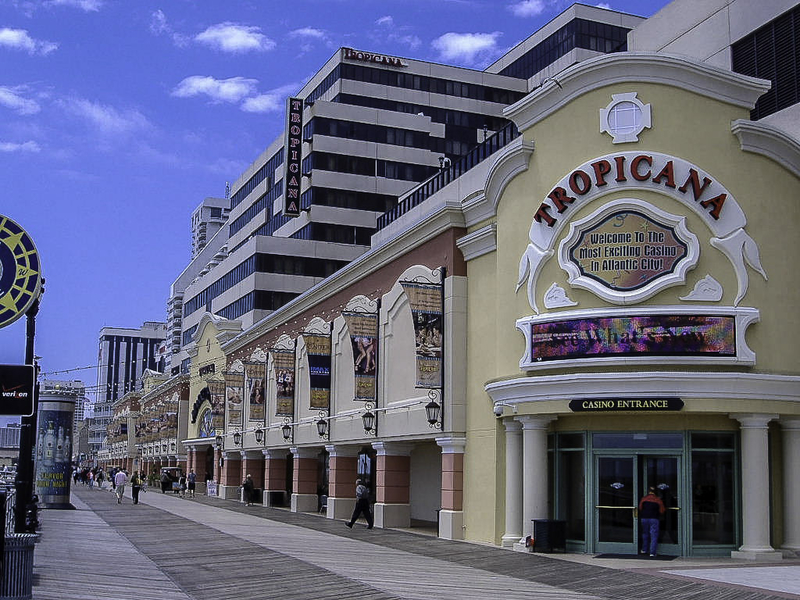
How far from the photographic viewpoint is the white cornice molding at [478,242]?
27859 millimetres

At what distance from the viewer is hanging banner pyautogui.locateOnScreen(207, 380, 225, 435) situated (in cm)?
5653

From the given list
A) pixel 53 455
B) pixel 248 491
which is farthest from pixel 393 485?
pixel 248 491

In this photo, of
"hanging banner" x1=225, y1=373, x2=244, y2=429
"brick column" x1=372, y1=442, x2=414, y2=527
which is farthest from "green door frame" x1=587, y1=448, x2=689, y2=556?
"hanging banner" x1=225, y1=373, x2=244, y2=429

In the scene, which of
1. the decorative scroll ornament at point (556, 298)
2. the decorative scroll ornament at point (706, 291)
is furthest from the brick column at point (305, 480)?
the decorative scroll ornament at point (706, 291)

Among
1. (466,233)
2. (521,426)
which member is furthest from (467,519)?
(466,233)

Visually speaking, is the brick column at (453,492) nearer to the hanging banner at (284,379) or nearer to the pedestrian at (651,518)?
the pedestrian at (651,518)

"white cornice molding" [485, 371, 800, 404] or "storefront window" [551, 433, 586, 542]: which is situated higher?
"white cornice molding" [485, 371, 800, 404]

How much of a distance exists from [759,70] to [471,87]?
167ft

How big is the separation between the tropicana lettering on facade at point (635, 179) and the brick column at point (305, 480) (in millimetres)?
22547

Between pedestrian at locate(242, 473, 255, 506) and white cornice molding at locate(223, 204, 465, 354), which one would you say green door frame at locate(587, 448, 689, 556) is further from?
pedestrian at locate(242, 473, 255, 506)

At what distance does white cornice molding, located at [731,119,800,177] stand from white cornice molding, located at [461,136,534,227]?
17.1ft

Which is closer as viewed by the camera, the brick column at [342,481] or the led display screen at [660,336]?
the led display screen at [660,336]

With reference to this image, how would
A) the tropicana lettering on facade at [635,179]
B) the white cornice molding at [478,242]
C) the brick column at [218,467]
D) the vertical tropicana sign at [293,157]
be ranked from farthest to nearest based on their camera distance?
the vertical tropicana sign at [293,157]
the brick column at [218,467]
the white cornice molding at [478,242]
the tropicana lettering on facade at [635,179]

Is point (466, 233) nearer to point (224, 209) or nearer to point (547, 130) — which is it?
point (547, 130)
